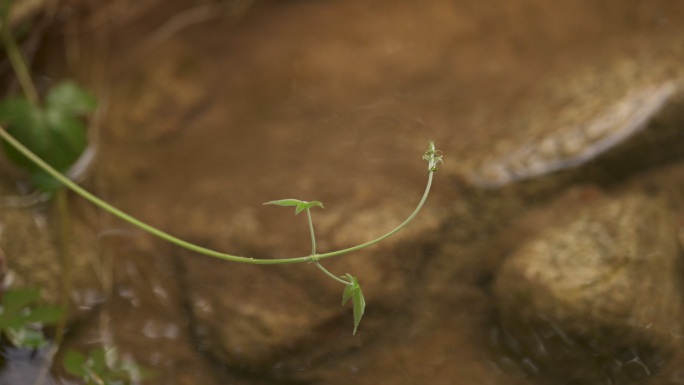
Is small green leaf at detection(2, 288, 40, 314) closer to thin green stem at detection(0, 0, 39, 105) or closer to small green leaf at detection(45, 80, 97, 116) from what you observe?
small green leaf at detection(45, 80, 97, 116)

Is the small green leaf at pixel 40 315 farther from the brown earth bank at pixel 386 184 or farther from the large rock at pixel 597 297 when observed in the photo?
the large rock at pixel 597 297

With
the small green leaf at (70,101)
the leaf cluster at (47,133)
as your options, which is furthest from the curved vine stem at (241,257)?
the small green leaf at (70,101)

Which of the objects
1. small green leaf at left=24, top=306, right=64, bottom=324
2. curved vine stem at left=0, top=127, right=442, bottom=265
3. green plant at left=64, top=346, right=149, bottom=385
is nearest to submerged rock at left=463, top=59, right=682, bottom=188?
curved vine stem at left=0, top=127, right=442, bottom=265

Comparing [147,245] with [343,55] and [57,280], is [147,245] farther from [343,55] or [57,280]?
[343,55]

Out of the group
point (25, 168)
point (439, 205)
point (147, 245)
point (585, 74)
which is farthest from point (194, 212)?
point (585, 74)

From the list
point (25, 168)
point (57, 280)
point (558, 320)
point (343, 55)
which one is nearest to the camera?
point (558, 320)

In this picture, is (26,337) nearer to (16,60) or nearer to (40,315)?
(40,315)

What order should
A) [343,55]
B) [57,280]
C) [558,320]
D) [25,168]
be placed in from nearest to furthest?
[558,320], [57,280], [25,168], [343,55]
